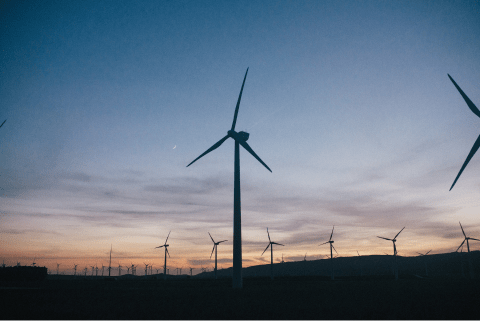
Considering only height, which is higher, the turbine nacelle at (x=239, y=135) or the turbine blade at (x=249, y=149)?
the turbine nacelle at (x=239, y=135)

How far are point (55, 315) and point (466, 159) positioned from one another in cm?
5110

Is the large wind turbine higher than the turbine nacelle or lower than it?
lower

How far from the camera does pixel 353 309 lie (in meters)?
28.8

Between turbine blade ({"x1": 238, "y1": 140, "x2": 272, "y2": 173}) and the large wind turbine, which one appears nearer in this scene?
the large wind turbine

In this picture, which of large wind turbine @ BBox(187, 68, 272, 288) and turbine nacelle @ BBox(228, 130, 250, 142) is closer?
large wind turbine @ BBox(187, 68, 272, 288)

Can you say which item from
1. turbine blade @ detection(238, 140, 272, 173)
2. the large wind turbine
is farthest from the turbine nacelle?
turbine blade @ detection(238, 140, 272, 173)

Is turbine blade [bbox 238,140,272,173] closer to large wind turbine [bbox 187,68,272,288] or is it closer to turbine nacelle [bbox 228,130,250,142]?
large wind turbine [bbox 187,68,272,288]

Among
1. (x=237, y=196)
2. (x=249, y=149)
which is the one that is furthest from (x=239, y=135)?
(x=237, y=196)

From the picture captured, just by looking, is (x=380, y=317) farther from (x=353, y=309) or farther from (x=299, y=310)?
(x=299, y=310)

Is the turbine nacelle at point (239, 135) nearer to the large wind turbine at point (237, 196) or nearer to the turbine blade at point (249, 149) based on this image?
the large wind turbine at point (237, 196)

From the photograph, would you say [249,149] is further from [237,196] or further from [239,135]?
[237,196]

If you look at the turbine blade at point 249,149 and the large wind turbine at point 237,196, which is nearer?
the large wind turbine at point 237,196

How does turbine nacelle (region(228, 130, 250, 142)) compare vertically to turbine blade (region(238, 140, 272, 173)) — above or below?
above

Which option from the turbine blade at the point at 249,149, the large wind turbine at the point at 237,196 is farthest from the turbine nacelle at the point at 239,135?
the turbine blade at the point at 249,149
